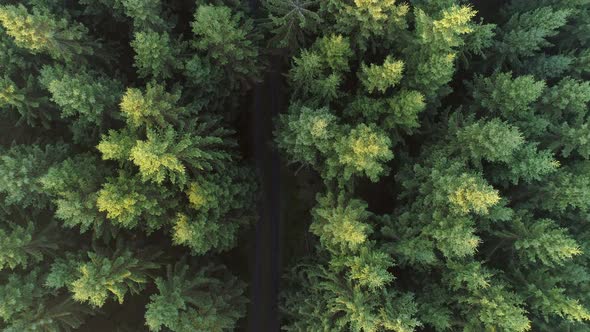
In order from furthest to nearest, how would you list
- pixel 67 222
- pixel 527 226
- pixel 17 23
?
pixel 527 226 < pixel 67 222 < pixel 17 23

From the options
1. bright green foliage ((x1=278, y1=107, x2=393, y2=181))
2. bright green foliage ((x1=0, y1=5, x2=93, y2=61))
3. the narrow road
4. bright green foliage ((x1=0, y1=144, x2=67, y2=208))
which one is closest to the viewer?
bright green foliage ((x1=0, y1=5, x2=93, y2=61))

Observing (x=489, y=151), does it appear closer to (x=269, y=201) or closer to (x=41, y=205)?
(x=269, y=201)

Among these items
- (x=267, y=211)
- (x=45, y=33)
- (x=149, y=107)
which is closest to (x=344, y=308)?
(x=267, y=211)

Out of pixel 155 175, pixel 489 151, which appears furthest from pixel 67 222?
pixel 489 151

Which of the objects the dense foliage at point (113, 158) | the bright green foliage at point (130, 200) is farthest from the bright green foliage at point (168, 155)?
the bright green foliage at point (130, 200)

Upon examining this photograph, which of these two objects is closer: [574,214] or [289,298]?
[574,214]

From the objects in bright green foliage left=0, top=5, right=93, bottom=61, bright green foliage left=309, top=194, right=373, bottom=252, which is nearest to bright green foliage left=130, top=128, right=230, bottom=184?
bright green foliage left=0, top=5, right=93, bottom=61

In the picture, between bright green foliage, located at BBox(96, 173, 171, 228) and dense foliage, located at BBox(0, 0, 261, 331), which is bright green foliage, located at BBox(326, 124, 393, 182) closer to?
dense foliage, located at BBox(0, 0, 261, 331)

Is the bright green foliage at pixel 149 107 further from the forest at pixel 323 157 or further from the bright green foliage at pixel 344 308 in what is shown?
the bright green foliage at pixel 344 308
